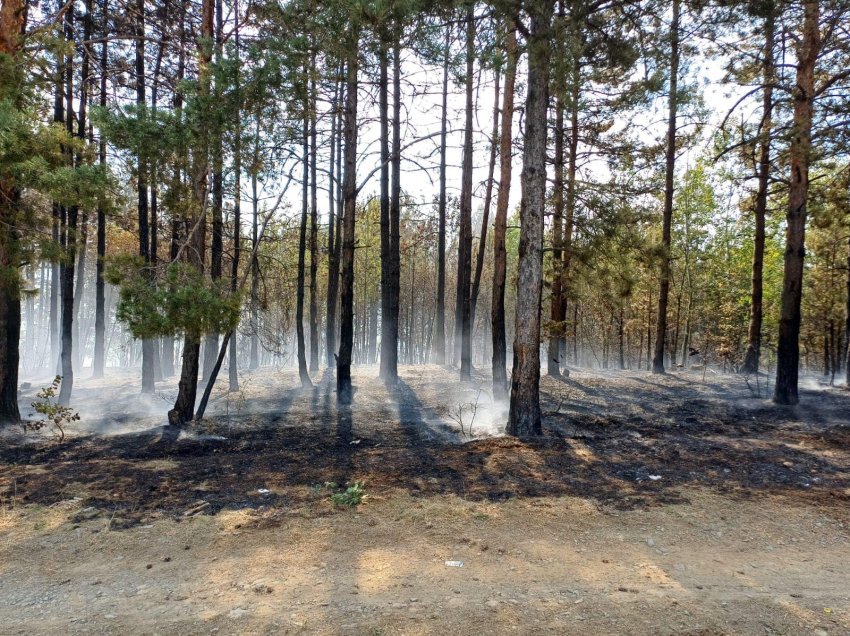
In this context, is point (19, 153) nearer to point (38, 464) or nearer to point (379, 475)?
point (38, 464)

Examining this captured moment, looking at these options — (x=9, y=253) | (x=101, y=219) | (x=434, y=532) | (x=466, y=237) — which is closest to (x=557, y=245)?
(x=466, y=237)

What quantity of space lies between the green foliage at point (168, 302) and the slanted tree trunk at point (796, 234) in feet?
39.0

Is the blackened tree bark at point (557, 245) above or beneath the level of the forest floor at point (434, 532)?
above

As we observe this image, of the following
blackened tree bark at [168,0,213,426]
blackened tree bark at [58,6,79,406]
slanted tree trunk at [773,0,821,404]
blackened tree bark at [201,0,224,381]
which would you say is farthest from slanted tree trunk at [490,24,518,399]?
blackened tree bark at [58,6,79,406]

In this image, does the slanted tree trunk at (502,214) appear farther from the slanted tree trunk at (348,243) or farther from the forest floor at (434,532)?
the slanted tree trunk at (348,243)

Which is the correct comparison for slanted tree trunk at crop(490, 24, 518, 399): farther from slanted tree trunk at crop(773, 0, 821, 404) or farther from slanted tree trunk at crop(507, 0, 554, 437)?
slanted tree trunk at crop(773, 0, 821, 404)

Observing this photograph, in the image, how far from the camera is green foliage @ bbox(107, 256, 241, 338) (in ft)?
24.9

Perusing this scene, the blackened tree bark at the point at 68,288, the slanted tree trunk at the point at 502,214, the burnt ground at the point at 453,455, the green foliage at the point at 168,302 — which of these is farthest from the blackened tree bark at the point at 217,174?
the slanted tree trunk at the point at 502,214

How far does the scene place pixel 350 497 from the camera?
19.0 ft

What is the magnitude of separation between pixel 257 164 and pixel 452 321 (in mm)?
39624

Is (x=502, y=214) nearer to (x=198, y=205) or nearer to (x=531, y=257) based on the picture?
(x=531, y=257)

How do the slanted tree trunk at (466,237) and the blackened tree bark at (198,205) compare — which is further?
the slanted tree trunk at (466,237)

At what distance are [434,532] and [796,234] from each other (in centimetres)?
1148

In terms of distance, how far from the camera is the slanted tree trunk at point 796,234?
36.7 ft
